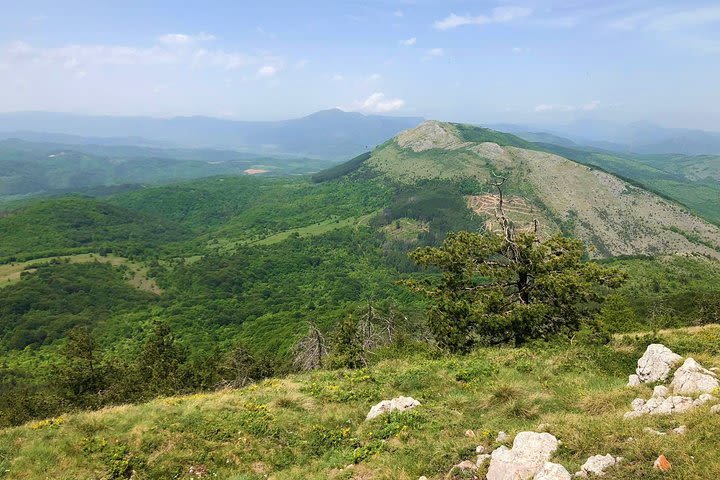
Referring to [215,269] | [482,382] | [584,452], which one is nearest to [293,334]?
[482,382]

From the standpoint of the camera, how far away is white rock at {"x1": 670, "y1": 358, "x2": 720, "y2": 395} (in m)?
12.5

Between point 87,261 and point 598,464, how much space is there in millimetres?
224805

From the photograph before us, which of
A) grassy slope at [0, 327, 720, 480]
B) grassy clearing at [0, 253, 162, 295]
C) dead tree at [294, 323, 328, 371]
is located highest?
→ grassy slope at [0, 327, 720, 480]

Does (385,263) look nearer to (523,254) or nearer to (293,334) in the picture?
(293,334)

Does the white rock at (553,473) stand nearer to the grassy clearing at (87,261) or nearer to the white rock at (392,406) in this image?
the white rock at (392,406)

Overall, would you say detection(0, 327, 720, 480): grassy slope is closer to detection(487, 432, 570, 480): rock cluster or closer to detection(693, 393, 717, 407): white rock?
detection(487, 432, 570, 480): rock cluster

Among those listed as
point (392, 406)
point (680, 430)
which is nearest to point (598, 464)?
point (680, 430)

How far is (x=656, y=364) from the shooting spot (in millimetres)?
15266

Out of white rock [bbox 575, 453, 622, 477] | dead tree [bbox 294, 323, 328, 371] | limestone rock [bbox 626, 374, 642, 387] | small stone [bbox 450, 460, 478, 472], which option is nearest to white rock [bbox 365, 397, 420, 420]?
small stone [bbox 450, 460, 478, 472]

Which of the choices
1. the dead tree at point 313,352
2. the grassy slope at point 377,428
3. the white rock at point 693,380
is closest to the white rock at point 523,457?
the grassy slope at point 377,428

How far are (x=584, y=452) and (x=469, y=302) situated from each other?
17225 millimetres

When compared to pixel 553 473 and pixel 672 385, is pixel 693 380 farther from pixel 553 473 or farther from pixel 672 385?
pixel 553 473

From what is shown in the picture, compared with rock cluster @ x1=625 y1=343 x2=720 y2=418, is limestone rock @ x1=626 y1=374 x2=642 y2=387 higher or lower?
lower

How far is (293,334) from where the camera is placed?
97.9 metres
